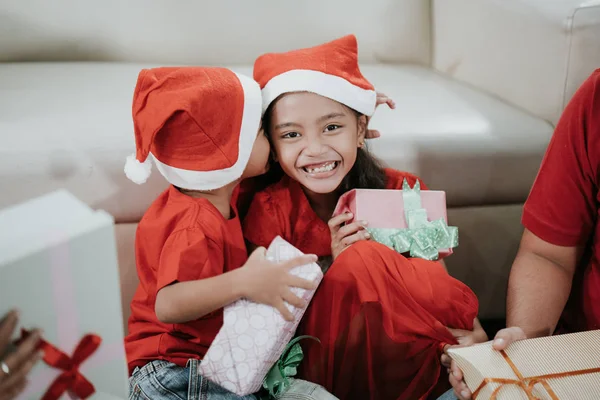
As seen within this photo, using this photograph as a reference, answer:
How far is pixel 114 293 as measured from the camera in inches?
21.8

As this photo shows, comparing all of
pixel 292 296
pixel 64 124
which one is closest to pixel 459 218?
pixel 292 296

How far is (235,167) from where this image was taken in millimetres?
828

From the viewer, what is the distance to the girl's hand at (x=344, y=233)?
3.09 ft

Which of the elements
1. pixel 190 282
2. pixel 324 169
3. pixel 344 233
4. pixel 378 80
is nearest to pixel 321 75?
pixel 324 169

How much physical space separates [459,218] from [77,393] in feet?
2.78

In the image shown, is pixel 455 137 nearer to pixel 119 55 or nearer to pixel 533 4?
pixel 533 4

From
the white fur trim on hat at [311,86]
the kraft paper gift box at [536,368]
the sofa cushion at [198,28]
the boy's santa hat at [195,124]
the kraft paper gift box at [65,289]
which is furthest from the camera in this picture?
the sofa cushion at [198,28]

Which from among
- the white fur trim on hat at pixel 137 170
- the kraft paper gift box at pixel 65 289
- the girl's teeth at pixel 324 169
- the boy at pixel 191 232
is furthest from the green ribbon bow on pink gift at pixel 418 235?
the kraft paper gift box at pixel 65 289

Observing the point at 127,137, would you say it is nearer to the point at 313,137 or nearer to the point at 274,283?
the point at 313,137

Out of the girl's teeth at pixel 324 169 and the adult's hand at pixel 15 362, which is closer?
the adult's hand at pixel 15 362

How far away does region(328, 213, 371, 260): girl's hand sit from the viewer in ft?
3.09

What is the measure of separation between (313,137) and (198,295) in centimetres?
30

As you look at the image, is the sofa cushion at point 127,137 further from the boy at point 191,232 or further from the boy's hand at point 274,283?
the boy's hand at point 274,283

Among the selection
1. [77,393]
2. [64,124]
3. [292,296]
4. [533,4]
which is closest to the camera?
[77,393]
